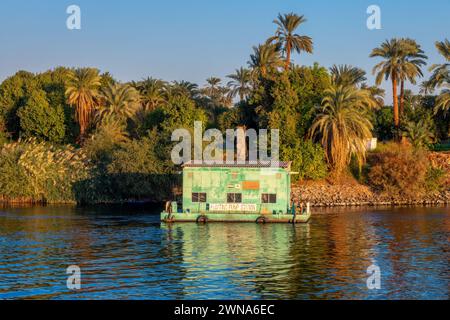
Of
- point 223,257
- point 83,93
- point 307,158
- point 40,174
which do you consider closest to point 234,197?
point 223,257

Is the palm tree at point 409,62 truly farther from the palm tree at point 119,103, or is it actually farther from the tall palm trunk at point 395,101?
the palm tree at point 119,103

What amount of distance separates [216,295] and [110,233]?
906 inches

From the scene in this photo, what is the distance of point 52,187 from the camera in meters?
79.8

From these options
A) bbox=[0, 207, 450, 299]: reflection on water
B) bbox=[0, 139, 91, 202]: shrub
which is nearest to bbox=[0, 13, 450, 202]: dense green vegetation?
bbox=[0, 139, 91, 202]: shrub

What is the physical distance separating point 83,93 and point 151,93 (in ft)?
44.2

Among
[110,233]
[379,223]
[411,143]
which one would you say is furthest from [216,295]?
[411,143]

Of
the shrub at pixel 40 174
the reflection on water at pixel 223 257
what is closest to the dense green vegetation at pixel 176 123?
the shrub at pixel 40 174

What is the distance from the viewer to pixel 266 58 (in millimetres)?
97000

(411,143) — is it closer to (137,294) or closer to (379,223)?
(379,223)

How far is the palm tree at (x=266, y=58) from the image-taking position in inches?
3807

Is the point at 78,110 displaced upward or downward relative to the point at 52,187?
upward

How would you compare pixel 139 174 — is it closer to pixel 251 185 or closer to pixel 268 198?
pixel 251 185

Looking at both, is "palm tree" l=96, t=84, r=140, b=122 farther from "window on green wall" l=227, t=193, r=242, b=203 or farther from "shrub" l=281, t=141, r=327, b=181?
"window on green wall" l=227, t=193, r=242, b=203

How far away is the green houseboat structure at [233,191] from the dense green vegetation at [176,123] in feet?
73.6
